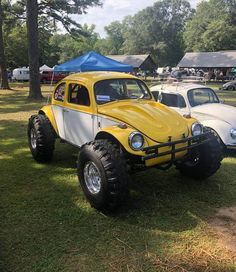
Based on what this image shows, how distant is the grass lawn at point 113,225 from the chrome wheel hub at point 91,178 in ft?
0.94

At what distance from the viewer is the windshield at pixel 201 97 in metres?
8.43

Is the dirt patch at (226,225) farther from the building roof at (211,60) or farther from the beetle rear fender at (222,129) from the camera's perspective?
the building roof at (211,60)

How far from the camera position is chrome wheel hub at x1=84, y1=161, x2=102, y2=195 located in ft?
16.7

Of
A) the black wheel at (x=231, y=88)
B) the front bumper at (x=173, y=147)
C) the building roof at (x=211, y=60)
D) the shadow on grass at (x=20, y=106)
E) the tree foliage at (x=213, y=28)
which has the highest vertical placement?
the tree foliage at (x=213, y=28)

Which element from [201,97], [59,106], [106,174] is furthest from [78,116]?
[201,97]

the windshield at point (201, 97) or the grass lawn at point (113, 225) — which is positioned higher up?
the windshield at point (201, 97)

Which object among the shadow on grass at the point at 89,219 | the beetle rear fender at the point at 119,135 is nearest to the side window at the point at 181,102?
the shadow on grass at the point at 89,219

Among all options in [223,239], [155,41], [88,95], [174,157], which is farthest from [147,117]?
[155,41]

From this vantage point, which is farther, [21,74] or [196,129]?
[21,74]

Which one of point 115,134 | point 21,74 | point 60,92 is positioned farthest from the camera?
point 21,74

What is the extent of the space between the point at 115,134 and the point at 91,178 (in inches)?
31.4

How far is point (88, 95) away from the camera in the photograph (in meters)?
6.03

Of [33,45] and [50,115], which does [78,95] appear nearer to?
[50,115]

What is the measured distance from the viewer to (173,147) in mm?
5082
